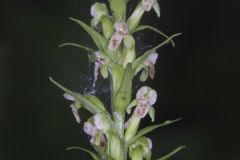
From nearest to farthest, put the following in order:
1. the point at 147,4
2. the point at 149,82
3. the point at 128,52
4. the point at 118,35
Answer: the point at 118,35, the point at 128,52, the point at 147,4, the point at 149,82

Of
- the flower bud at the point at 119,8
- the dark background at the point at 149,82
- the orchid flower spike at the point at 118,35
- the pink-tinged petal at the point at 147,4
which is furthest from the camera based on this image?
the dark background at the point at 149,82

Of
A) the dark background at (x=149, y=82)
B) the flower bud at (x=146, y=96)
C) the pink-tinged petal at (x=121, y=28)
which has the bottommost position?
the dark background at (x=149, y=82)

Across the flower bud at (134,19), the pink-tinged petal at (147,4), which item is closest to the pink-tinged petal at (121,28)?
the flower bud at (134,19)

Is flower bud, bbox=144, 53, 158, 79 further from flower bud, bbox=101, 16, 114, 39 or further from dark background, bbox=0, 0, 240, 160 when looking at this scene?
dark background, bbox=0, 0, 240, 160

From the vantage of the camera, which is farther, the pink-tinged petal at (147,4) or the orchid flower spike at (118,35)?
the pink-tinged petal at (147,4)

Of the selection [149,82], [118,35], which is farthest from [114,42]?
[149,82]

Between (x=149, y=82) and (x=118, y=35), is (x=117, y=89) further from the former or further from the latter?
(x=149, y=82)

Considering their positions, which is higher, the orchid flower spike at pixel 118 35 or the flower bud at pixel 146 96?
the orchid flower spike at pixel 118 35

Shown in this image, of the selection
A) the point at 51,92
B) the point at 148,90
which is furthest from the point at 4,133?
the point at 148,90

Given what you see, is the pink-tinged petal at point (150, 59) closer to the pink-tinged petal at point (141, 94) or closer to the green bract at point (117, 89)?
the green bract at point (117, 89)
